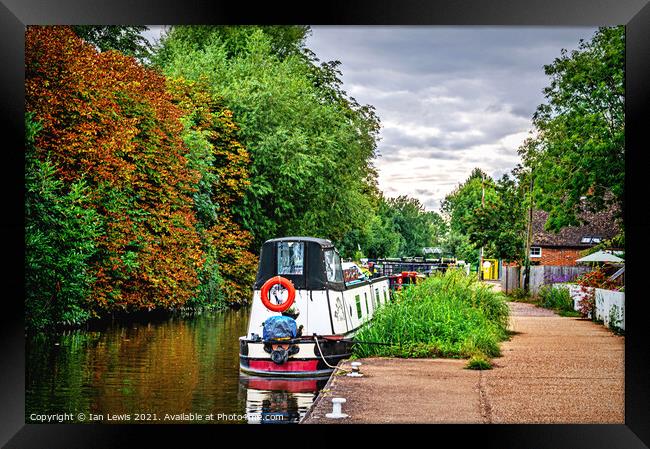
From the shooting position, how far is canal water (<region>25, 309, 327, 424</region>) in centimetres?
1148

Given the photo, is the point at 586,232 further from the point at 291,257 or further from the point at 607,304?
the point at 291,257

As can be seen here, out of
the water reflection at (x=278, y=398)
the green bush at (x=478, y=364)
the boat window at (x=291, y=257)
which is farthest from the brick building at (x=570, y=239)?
the water reflection at (x=278, y=398)

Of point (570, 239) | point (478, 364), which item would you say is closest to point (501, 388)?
point (478, 364)

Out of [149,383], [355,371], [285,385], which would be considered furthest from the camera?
[285,385]

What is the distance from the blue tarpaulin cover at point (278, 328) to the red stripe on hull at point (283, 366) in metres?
0.41

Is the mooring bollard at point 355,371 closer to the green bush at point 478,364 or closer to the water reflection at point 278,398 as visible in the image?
the water reflection at point 278,398

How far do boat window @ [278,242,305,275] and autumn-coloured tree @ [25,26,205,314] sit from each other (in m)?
3.65

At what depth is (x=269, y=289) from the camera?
1455 centimetres

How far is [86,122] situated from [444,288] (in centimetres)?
711

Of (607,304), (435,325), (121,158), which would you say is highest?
(121,158)

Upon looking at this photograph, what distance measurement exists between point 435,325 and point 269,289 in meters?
2.67

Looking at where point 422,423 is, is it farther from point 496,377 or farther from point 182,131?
point 182,131

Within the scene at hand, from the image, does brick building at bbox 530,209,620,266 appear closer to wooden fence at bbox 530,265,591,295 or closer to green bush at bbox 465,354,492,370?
wooden fence at bbox 530,265,591,295
